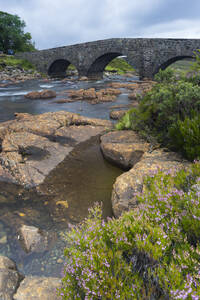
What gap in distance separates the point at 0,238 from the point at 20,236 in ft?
1.23

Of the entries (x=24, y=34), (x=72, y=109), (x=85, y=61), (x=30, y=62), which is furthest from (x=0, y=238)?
(x=24, y=34)

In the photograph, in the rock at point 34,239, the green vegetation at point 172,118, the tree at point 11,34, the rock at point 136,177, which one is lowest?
the rock at point 34,239

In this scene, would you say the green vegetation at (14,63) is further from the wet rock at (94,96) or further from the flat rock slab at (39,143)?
the flat rock slab at (39,143)

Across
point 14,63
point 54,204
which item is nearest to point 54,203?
point 54,204

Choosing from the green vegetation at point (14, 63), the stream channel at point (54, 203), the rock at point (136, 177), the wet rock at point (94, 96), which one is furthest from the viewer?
the green vegetation at point (14, 63)

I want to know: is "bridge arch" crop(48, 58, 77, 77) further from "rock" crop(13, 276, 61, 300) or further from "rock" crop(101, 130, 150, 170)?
"rock" crop(13, 276, 61, 300)

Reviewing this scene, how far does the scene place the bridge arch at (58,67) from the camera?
154 feet

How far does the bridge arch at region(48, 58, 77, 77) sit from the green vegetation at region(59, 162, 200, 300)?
47.7m

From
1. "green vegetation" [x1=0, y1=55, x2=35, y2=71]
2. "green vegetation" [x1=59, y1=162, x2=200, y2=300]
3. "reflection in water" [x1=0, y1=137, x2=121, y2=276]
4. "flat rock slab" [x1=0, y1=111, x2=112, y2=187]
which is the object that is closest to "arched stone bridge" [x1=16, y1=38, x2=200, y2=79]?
"green vegetation" [x1=0, y1=55, x2=35, y2=71]

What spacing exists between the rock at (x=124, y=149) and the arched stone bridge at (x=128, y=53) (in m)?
21.8

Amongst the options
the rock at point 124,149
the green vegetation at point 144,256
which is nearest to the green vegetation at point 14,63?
the rock at point 124,149

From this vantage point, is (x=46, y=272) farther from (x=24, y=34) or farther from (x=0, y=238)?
(x=24, y=34)

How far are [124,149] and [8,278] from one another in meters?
4.46

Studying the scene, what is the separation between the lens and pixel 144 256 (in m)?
2.00
